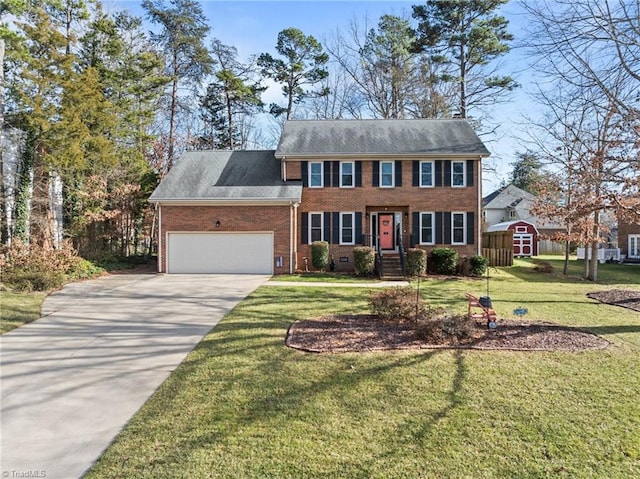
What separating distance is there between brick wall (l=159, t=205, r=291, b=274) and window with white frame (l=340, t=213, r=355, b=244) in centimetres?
277

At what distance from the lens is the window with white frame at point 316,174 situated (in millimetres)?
18781

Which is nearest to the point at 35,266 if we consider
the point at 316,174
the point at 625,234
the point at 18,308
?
the point at 18,308

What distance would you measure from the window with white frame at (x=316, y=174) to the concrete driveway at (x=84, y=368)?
902 centimetres

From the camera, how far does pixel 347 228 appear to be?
18.6m

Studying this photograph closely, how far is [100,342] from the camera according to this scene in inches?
265

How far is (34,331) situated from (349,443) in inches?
271

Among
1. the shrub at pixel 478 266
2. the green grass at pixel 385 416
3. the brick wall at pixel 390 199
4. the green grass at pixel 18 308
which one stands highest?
the brick wall at pixel 390 199

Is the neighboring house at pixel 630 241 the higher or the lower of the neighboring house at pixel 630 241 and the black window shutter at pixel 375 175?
the lower

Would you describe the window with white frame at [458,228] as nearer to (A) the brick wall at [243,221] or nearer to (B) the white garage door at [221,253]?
(A) the brick wall at [243,221]

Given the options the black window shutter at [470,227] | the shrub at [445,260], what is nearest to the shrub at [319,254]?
the shrub at [445,260]

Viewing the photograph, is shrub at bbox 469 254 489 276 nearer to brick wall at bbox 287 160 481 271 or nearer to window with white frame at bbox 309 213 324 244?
brick wall at bbox 287 160 481 271

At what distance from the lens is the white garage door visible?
17406 mm

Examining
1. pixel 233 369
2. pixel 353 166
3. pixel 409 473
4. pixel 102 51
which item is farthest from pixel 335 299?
pixel 102 51

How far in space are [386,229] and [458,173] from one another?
4.31 meters
